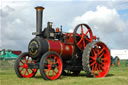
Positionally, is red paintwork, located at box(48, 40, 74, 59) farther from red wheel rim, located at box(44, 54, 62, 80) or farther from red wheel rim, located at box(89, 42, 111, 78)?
red wheel rim, located at box(89, 42, 111, 78)

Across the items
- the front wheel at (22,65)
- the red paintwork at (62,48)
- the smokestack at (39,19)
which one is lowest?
the front wheel at (22,65)

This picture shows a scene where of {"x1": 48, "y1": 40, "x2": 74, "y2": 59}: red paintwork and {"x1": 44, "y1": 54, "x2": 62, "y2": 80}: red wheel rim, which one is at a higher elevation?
{"x1": 48, "y1": 40, "x2": 74, "y2": 59}: red paintwork

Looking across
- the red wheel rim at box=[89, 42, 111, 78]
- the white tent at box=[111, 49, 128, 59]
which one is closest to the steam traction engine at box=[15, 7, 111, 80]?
the red wheel rim at box=[89, 42, 111, 78]

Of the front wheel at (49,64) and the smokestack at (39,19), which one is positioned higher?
the smokestack at (39,19)

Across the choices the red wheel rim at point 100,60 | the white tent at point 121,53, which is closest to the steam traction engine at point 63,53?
the red wheel rim at point 100,60

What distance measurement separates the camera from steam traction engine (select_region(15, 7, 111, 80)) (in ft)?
32.8

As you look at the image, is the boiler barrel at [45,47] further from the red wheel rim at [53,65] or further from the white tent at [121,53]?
the white tent at [121,53]

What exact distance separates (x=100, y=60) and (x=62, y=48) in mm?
2122

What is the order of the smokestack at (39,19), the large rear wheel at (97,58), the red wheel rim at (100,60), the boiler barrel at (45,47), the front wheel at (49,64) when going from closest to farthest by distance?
1. the front wheel at (49,64)
2. the boiler barrel at (45,47)
3. the smokestack at (39,19)
4. the large rear wheel at (97,58)
5. the red wheel rim at (100,60)

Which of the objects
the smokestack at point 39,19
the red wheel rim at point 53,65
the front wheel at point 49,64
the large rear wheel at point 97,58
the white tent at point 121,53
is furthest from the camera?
the white tent at point 121,53

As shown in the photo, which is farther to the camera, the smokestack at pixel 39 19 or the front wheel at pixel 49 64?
the smokestack at pixel 39 19

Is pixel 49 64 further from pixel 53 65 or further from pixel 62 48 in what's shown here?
pixel 62 48

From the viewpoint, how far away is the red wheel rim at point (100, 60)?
11202 millimetres

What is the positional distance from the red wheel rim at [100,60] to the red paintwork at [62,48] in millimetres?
1083
